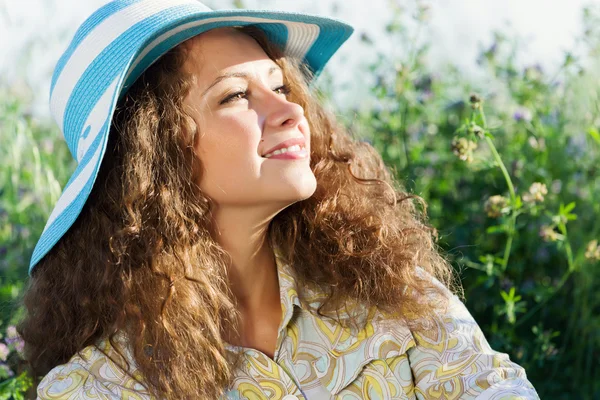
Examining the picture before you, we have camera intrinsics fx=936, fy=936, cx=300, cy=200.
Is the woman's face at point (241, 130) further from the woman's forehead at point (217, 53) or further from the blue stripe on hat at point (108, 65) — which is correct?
the blue stripe on hat at point (108, 65)

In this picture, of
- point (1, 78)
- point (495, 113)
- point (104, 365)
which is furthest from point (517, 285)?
point (1, 78)

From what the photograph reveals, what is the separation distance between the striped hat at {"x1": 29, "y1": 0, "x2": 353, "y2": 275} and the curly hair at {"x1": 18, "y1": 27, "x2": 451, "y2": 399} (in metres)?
0.06

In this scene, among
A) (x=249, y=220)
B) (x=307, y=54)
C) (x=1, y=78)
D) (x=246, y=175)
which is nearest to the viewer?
(x=246, y=175)

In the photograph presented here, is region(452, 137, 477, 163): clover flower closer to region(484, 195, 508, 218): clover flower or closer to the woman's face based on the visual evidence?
region(484, 195, 508, 218): clover flower

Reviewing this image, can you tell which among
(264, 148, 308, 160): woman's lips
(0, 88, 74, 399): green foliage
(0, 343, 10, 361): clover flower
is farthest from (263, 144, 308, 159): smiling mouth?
(0, 88, 74, 399): green foliage

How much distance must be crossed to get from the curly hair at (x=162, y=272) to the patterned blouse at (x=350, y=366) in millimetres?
36

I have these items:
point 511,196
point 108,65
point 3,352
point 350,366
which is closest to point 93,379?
point 3,352

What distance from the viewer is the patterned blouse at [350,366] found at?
6.64 feet

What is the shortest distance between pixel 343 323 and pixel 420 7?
1093 millimetres

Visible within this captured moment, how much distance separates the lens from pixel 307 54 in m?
2.47

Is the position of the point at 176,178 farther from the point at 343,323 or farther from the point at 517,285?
the point at 517,285

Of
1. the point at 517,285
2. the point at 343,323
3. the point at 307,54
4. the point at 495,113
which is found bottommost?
the point at 517,285

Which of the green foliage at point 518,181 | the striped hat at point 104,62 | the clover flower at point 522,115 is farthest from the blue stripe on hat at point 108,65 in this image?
the clover flower at point 522,115

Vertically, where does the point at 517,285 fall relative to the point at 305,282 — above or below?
below
